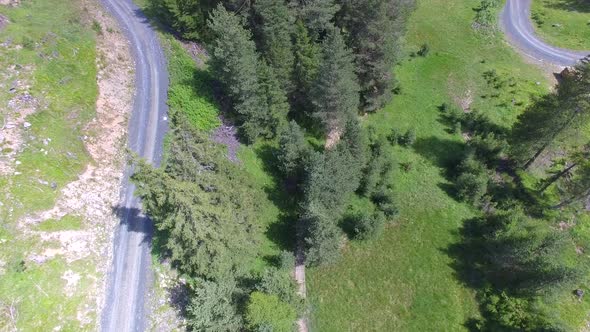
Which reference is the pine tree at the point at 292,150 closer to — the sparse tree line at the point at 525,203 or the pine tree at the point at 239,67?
the pine tree at the point at 239,67

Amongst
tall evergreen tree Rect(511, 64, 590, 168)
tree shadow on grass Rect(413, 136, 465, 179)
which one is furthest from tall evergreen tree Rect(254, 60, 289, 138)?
tall evergreen tree Rect(511, 64, 590, 168)

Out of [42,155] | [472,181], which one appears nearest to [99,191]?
[42,155]

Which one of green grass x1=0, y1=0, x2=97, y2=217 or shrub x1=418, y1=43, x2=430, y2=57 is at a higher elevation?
green grass x1=0, y1=0, x2=97, y2=217

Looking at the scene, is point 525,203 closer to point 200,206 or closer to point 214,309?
point 214,309

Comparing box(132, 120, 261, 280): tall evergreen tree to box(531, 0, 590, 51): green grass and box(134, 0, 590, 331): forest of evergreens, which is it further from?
box(531, 0, 590, 51): green grass

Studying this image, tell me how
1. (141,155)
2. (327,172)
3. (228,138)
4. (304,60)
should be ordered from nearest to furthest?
(327,172), (141,155), (304,60), (228,138)

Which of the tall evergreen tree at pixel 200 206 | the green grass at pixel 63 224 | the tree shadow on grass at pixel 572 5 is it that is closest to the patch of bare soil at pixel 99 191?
the green grass at pixel 63 224
